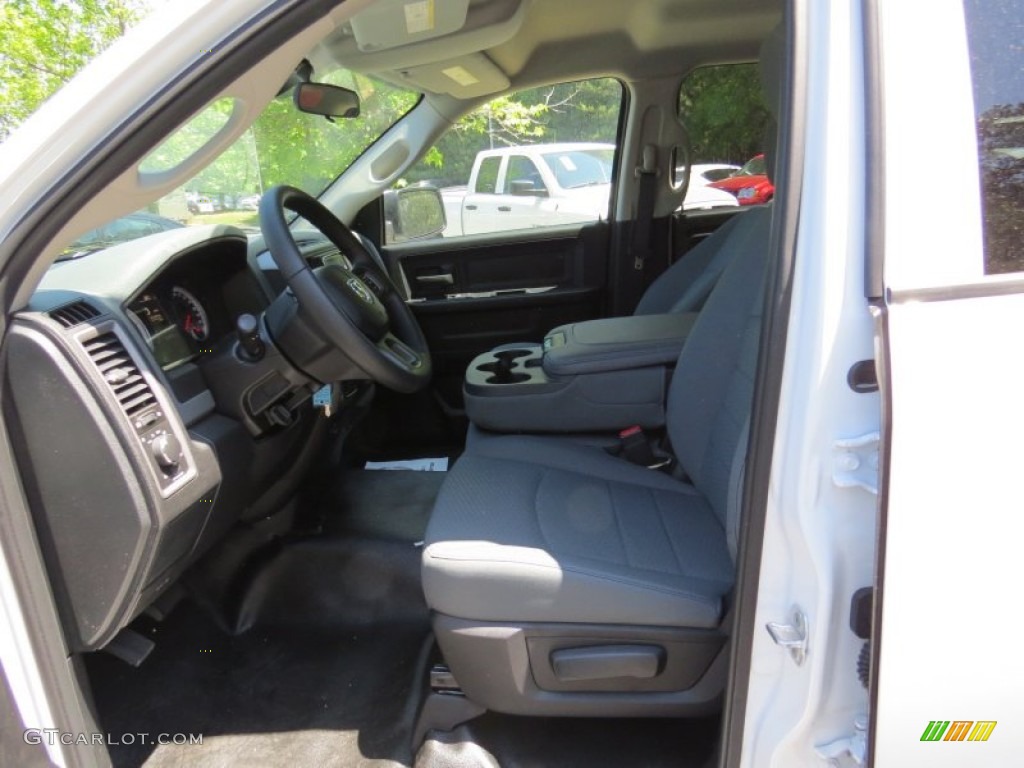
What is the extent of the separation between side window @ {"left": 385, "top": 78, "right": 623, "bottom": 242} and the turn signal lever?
50.3 inches

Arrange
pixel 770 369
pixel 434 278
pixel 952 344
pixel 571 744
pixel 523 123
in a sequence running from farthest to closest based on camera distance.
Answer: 1. pixel 434 278
2. pixel 523 123
3. pixel 571 744
4. pixel 770 369
5. pixel 952 344

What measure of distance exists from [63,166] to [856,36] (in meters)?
0.93

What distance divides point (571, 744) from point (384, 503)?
39.3 inches

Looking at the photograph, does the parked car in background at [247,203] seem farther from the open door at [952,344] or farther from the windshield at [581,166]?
the open door at [952,344]

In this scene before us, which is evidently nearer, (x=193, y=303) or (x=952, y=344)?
(x=952, y=344)

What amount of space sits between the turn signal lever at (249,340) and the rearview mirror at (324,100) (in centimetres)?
50

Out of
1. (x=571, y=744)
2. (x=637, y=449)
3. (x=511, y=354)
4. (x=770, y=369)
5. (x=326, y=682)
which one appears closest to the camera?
(x=770, y=369)

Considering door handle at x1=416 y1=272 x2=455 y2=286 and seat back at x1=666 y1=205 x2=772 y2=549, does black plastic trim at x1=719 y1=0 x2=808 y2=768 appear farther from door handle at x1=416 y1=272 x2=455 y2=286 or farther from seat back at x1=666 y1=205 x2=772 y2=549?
door handle at x1=416 y1=272 x2=455 y2=286

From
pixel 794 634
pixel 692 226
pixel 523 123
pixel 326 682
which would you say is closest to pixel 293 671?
pixel 326 682

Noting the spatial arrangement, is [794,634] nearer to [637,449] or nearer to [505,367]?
[637,449]

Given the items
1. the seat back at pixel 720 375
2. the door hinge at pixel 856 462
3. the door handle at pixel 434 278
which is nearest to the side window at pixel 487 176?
the door handle at pixel 434 278

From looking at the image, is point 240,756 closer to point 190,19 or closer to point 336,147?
point 190,19

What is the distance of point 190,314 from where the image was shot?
1575 mm

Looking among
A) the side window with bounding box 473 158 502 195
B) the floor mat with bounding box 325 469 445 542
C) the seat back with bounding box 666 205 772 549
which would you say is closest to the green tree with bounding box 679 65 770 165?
the side window with bounding box 473 158 502 195
